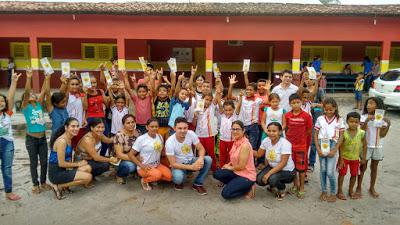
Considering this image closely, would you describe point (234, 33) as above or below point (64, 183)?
above

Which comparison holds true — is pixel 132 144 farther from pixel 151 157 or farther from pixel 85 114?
pixel 85 114

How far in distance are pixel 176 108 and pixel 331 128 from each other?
2276 mm

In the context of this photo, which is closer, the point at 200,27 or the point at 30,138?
the point at 30,138

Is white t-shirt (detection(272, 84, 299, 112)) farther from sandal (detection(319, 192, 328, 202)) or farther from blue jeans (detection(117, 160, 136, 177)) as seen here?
blue jeans (detection(117, 160, 136, 177))

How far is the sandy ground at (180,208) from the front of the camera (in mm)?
4352

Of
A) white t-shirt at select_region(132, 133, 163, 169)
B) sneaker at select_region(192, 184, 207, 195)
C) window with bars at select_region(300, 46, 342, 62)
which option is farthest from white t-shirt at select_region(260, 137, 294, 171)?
window with bars at select_region(300, 46, 342, 62)

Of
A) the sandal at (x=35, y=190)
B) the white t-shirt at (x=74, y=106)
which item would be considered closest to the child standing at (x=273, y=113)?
the white t-shirt at (x=74, y=106)

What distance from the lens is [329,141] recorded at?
4.88 meters

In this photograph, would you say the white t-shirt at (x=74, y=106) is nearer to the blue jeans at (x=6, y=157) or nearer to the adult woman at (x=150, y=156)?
the blue jeans at (x=6, y=157)

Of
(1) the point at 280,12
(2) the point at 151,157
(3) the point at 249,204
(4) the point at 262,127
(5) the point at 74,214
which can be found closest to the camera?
(5) the point at 74,214

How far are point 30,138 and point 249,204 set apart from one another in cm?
307

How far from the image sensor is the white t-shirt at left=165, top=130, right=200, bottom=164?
5.15m

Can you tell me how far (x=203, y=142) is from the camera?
5770mm

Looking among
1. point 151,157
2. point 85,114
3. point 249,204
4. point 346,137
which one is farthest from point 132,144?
point 346,137
